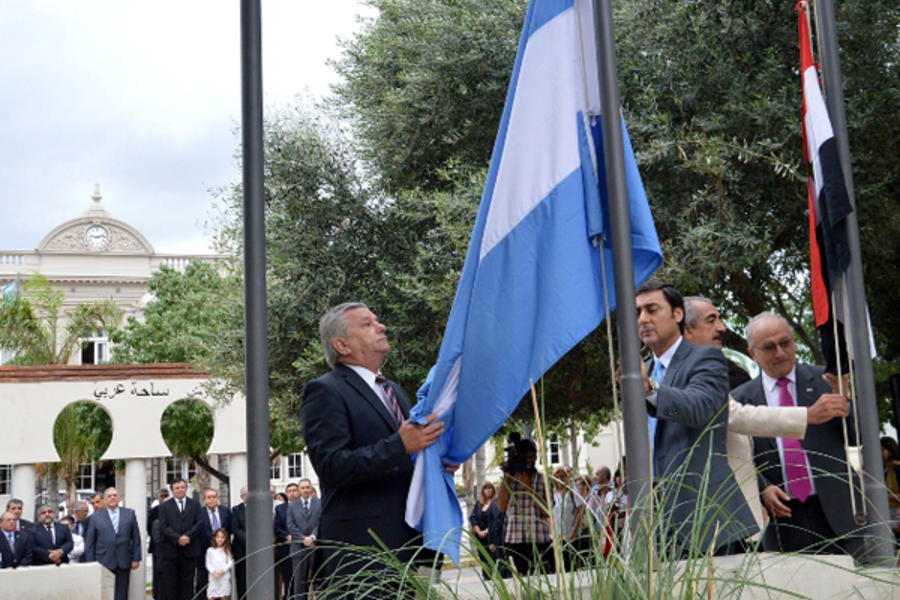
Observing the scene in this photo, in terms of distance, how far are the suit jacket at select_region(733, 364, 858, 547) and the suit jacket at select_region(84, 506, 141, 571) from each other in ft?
45.6

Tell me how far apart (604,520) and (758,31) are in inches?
337

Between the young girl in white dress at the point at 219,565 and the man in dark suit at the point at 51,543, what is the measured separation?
2.19 m

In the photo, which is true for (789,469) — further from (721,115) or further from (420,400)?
(721,115)

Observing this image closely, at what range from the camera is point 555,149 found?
13.2 ft

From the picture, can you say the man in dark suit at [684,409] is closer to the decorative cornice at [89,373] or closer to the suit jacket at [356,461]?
the suit jacket at [356,461]

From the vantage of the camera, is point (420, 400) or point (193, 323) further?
point (193, 323)

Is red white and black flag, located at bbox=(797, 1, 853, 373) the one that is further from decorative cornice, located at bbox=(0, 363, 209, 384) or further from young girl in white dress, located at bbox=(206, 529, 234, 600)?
decorative cornice, located at bbox=(0, 363, 209, 384)

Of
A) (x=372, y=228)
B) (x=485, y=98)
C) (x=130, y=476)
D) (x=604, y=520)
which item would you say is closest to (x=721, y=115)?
(x=485, y=98)

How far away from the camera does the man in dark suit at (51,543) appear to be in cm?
1594

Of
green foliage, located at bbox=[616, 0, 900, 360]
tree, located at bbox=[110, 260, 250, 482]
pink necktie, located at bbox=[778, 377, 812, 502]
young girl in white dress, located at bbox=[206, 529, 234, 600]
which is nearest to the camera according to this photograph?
pink necktie, located at bbox=[778, 377, 812, 502]

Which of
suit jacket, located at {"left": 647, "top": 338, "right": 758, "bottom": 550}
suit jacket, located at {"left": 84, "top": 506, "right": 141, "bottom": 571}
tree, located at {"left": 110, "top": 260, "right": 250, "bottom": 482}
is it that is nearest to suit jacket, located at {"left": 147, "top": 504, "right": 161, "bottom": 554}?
suit jacket, located at {"left": 84, "top": 506, "right": 141, "bottom": 571}

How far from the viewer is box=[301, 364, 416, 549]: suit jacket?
152 inches

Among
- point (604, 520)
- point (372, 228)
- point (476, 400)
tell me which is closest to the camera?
point (604, 520)

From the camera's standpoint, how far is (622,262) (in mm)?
3594
